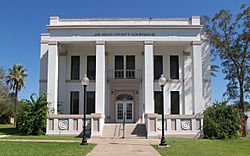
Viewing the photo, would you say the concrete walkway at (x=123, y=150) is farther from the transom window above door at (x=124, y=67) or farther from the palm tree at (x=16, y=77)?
the palm tree at (x=16, y=77)

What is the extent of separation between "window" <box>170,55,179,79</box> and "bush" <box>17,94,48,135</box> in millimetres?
11725

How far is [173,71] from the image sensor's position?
91.3ft

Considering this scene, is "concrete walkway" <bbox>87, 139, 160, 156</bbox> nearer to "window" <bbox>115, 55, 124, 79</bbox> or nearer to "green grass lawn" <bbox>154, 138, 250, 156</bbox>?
"green grass lawn" <bbox>154, 138, 250, 156</bbox>

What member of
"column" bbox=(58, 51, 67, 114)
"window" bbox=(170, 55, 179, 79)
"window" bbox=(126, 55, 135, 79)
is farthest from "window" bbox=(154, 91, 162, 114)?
"column" bbox=(58, 51, 67, 114)

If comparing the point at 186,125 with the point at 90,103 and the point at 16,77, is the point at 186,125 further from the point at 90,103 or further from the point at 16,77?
the point at 16,77

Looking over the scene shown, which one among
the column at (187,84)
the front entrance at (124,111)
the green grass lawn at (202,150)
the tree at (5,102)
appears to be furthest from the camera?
the tree at (5,102)

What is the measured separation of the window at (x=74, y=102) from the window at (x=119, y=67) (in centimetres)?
404

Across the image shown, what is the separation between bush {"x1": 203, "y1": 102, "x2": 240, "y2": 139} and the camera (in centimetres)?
2106

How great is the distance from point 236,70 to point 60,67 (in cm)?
1554

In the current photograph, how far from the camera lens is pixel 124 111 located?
27703mm

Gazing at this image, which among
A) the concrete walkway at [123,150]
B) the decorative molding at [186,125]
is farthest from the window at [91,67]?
the concrete walkway at [123,150]

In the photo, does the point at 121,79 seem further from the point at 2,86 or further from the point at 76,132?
the point at 2,86

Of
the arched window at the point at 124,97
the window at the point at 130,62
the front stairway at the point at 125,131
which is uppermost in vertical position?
the window at the point at 130,62

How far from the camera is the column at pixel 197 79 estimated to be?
2348 centimetres
